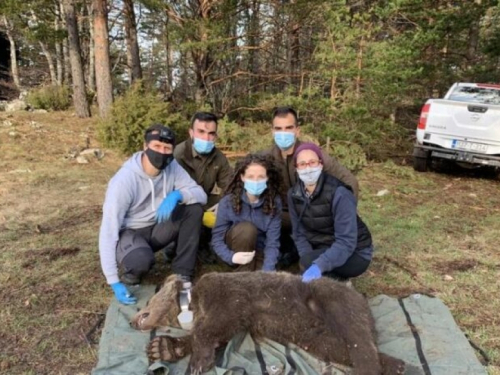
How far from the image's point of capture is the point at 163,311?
313 cm

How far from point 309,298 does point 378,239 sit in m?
2.90

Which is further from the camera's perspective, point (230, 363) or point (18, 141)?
point (18, 141)

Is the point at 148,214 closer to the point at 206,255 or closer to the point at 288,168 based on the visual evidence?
the point at 206,255

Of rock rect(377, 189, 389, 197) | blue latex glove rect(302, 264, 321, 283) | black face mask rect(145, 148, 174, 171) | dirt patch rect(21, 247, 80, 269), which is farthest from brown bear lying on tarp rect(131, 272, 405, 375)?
rock rect(377, 189, 389, 197)

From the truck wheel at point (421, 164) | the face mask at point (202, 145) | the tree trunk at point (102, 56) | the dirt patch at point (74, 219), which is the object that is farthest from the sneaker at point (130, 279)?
the tree trunk at point (102, 56)

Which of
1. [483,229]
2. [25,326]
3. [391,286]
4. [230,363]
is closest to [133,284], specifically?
[25,326]

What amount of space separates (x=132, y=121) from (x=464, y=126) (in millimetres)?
6736

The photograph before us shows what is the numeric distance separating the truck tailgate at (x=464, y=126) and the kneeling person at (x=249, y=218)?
5794 mm

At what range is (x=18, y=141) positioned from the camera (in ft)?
32.5

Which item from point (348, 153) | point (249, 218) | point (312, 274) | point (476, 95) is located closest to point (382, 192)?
point (348, 153)

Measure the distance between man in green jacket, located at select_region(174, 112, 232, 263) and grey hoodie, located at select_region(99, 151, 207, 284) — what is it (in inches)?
19.5

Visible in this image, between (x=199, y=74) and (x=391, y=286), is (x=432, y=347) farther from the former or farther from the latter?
(x=199, y=74)

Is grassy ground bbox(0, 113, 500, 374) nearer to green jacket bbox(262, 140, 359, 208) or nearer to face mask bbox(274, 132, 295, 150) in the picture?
green jacket bbox(262, 140, 359, 208)

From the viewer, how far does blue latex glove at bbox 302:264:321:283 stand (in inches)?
119
